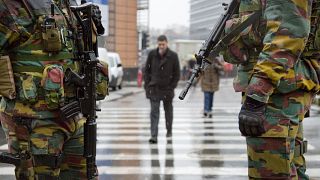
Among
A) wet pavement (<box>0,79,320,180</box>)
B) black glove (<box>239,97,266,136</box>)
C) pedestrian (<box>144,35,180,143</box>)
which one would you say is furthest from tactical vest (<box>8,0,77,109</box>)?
pedestrian (<box>144,35,180,143</box>)

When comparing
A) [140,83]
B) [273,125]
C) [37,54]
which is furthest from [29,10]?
[140,83]

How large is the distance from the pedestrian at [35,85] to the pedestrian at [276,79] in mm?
1082

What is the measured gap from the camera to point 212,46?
3555 millimetres

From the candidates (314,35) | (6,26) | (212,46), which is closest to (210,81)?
(212,46)

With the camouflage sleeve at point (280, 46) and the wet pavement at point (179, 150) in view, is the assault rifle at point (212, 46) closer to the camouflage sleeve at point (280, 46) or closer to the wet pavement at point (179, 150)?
the camouflage sleeve at point (280, 46)

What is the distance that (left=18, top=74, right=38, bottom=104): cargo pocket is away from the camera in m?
3.07

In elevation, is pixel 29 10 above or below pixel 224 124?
above

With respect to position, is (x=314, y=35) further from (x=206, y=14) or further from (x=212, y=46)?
(x=206, y=14)

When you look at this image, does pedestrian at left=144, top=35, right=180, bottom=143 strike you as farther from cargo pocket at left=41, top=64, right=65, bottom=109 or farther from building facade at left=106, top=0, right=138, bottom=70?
building facade at left=106, top=0, right=138, bottom=70

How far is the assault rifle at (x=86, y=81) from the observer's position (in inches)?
128

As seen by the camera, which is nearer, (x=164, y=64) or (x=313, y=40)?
(x=313, y=40)

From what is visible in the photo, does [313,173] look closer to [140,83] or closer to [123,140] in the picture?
[123,140]

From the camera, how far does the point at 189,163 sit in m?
6.70

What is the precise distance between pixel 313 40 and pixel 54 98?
1.61 metres
